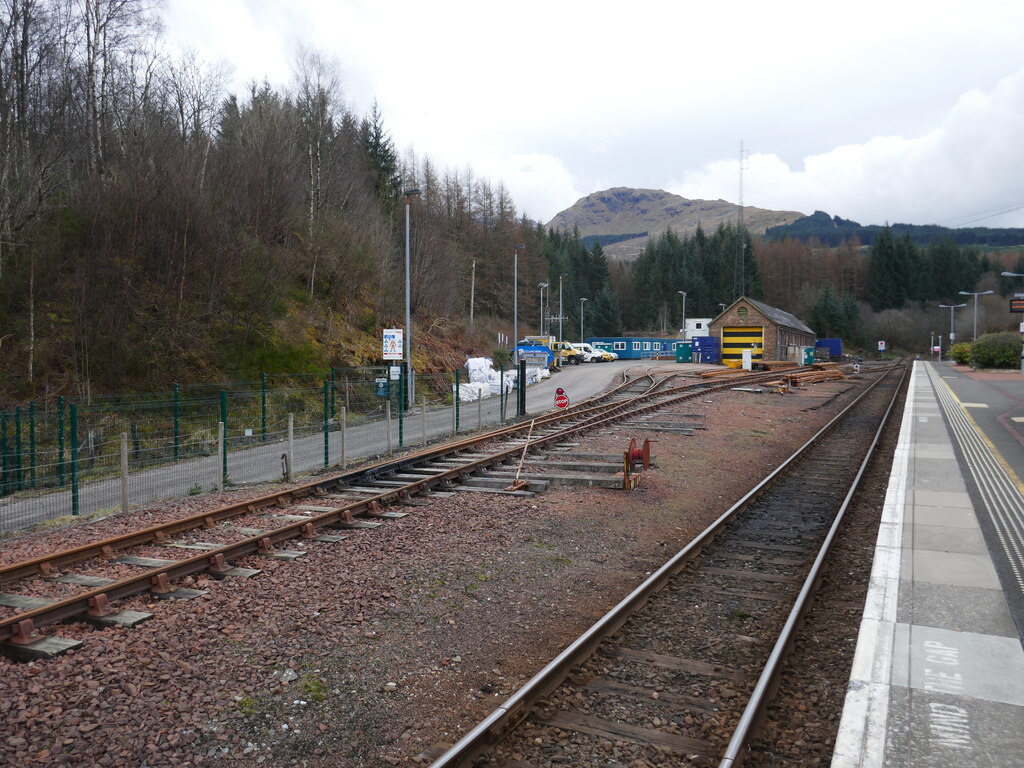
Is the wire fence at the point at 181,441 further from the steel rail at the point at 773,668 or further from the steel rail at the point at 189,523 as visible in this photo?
the steel rail at the point at 773,668

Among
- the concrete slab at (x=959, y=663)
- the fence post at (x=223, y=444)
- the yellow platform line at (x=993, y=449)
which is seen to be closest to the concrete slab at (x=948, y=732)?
the concrete slab at (x=959, y=663)

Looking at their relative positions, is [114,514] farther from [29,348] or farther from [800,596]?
[29,348]

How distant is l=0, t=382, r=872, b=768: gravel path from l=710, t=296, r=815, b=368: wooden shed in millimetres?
48660

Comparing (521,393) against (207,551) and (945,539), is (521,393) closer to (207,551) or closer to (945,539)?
(945,539)

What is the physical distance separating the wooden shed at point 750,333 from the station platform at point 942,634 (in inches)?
1752

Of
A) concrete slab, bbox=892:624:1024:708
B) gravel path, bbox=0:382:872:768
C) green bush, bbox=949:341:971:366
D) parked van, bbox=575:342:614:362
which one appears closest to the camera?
gravel path, bbox=0:382:872:768

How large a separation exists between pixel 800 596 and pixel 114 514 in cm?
1012

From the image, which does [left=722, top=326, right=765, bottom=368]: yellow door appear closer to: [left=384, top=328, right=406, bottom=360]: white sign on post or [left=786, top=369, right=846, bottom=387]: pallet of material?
[left=786, top=369, right=846, bottom=387]: pallet of material

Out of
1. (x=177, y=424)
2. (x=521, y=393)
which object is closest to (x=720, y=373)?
(x=521, y=393)

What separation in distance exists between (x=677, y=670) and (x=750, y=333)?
55.1 m

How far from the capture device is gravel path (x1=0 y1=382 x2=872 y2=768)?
449 centimetres

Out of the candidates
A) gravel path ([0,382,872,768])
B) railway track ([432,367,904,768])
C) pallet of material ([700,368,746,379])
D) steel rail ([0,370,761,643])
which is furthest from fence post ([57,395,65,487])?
pallet of material ([700,368,746,379])

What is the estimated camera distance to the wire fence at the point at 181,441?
12.2 metres

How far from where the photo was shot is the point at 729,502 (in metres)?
11.8
